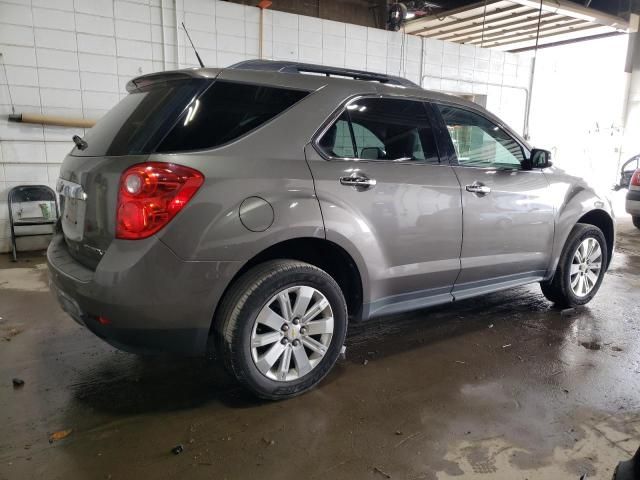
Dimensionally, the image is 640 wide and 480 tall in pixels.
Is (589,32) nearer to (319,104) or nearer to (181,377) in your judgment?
(319,104)

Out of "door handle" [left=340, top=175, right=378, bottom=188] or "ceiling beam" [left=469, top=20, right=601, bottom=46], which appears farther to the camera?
"ceiling beam" [left=469, top=20, right=601, bottom=46]

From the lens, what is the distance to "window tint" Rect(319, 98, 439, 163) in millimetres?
2557

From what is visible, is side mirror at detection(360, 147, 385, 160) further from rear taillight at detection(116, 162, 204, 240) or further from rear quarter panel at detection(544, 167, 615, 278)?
rear quarter panel at detection(544, 167, 615, 278)

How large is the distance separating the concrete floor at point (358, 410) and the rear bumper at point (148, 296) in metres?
0.42

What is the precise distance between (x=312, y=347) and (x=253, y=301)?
46 centimetres

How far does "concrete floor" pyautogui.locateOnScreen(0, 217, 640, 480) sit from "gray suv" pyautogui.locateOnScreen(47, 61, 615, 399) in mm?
281

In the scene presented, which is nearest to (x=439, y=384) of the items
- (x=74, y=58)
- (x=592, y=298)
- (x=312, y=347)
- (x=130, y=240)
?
(x=312, y=347)

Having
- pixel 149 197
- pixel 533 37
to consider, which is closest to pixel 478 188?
pixel 149 197

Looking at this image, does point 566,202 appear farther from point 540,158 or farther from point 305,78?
point 305,78

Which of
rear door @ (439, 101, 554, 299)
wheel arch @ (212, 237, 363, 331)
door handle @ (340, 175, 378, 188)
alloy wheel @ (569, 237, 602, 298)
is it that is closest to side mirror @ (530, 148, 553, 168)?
rear door @ (439, 101, 554, 299)

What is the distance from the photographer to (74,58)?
17.5ft

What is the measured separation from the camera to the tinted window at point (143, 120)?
212 cm

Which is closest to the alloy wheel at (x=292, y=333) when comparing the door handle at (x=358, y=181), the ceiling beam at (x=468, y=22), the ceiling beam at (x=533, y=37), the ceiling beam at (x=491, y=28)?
the door handle at (x=358, y=181)

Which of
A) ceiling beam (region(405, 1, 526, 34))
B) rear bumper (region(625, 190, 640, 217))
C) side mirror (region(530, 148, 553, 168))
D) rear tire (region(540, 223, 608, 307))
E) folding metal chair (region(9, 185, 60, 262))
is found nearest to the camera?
side mirror (region(530, 148, 553, 168))
